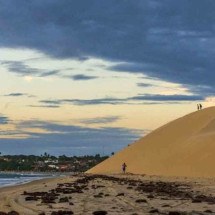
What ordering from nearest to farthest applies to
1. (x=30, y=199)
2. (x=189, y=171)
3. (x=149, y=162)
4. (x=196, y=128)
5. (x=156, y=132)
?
1. (x=30, y=199)
2. (x=189, y=171)
3. (x=149, y=162)
4. (x=196, y=128)
5. (x=156, y=132)

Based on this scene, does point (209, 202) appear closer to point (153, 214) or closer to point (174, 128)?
point (153, 214)

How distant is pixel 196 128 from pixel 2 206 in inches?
3134

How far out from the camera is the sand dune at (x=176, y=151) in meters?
76.5

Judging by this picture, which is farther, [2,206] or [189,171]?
[189,171]

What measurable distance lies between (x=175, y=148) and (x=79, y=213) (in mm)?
71861

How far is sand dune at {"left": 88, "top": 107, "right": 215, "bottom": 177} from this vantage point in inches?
3012

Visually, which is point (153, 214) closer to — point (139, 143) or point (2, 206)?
point (2, 206)

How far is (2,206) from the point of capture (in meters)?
24.4

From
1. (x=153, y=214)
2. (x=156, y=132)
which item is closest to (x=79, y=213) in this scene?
(x=153, y=214)

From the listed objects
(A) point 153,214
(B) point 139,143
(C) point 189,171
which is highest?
(B) point 139,143

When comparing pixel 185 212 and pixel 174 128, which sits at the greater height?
pixel 174 128

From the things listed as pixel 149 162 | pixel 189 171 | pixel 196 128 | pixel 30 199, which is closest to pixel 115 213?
pixel 30 199

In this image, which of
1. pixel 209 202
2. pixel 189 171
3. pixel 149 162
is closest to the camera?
pixel 209 202

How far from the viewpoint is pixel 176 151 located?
87500 millimetres
